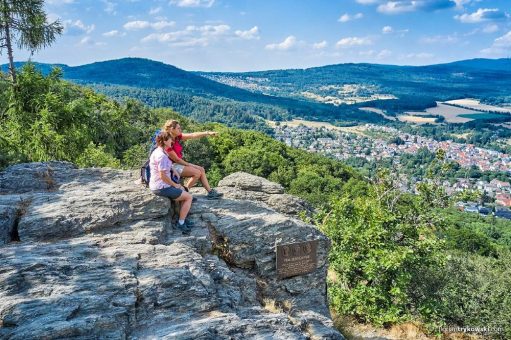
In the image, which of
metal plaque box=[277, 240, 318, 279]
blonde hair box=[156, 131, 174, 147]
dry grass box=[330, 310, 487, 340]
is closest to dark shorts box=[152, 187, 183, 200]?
blonde hair box=[156, 131, 174, 147]

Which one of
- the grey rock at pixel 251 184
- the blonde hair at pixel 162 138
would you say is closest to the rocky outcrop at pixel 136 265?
the grey rock at pixel 251 184

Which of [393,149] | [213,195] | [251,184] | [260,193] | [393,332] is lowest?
[393,149]

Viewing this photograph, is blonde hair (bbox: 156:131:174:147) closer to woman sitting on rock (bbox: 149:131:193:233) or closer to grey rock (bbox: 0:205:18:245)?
woman sitting on rock (bbox: 149:131:193:233)

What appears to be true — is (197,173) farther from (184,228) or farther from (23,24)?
(23,24)

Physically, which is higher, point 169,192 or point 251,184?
point 169,192

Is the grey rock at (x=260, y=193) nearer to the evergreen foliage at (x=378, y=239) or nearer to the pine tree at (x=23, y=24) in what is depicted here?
the evergreen foliage at (x=378, y=239)

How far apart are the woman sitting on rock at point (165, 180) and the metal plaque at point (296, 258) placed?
Answer: 98.6 inches

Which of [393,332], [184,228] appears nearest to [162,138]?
[184,228]

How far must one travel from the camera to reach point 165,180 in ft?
33.7

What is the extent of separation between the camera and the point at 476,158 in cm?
15412

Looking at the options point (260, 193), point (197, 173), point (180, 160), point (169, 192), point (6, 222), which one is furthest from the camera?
point (260, 193)

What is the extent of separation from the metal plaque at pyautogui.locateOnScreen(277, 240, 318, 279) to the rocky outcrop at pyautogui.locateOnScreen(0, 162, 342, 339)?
190 millimetres

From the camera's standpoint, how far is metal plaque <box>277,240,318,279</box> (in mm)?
11055

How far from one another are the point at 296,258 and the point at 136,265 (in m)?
4.45
